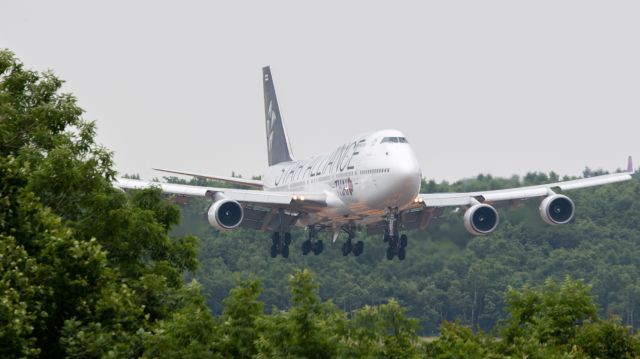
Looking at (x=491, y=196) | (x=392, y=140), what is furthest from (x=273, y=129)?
(x=392, y=140)

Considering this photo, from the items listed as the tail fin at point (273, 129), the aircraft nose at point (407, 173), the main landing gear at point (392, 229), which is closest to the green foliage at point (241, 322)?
the aircraft nose at point (407, 173)

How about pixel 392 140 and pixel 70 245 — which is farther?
pixel 392 140

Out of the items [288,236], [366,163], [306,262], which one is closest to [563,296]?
[366,163]

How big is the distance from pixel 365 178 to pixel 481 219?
793 centimetres

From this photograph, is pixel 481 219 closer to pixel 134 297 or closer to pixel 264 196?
pixel 264 196

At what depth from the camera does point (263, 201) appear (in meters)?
59.8

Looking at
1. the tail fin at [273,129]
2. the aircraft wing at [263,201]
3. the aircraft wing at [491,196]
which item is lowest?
the aircraft wing at [263,201]

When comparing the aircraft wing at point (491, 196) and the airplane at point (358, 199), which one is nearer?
the airplane at point (358, 199)

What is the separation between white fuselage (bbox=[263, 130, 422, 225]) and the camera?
5303cm

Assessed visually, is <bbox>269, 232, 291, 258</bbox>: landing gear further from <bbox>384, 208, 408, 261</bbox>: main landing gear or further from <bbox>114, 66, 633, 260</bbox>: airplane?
<bbox>384, 208, 408, 261</bbox>: main landing gear

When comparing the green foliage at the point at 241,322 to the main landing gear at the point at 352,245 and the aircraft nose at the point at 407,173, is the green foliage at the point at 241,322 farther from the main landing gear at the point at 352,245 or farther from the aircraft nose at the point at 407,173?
the main landing gear at the point at 352,245

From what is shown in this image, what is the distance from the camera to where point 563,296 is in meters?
28.5

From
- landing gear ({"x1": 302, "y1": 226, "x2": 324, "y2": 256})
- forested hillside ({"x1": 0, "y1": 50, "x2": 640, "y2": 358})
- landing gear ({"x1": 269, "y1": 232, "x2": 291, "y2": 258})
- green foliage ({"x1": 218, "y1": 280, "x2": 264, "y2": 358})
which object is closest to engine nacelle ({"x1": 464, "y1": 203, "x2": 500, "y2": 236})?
landing gear ({"x1": 302, "y1": 226, "x2": 324, "y2": 256})

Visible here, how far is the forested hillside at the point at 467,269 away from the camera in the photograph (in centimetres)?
9262
